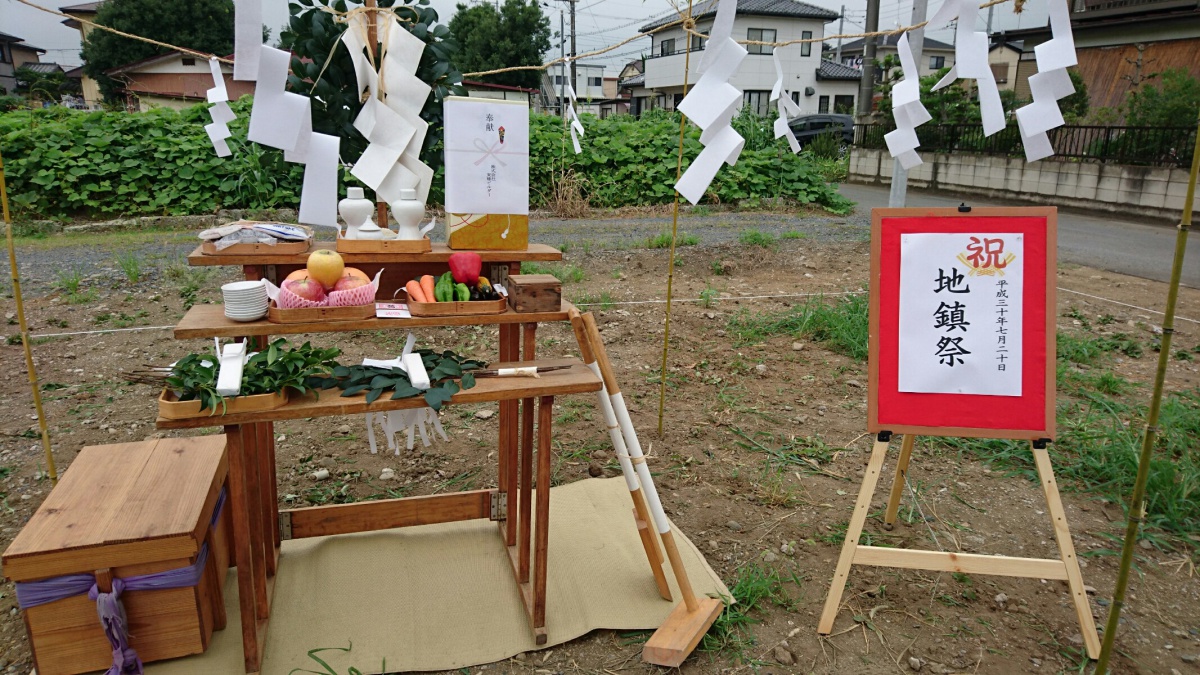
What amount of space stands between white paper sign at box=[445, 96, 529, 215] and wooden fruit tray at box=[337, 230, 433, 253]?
14cm

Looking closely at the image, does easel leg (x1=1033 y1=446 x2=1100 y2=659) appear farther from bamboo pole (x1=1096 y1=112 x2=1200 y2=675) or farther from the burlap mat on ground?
the burlap mat on ground

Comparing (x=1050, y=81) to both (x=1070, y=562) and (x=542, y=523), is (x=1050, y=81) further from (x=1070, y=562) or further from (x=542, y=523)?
(x=542, y=523)

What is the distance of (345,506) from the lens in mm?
2564

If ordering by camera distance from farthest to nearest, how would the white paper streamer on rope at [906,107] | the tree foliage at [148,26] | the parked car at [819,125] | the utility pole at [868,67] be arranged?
the tree foliage at [148,26]
the parked car at [819,125]
the utility pole at [868,67]
the white paper streamer on rope at [906,107]

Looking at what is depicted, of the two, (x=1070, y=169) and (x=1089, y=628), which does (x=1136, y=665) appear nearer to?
(x=1089, y=628)

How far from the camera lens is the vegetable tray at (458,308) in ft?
6.79

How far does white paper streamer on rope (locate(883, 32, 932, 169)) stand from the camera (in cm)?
222

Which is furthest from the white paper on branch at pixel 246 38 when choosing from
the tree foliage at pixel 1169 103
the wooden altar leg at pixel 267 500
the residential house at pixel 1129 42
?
the residential house at pixel 1129 42

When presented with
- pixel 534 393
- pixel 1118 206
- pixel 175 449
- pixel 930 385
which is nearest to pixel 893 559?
pixel 930 385

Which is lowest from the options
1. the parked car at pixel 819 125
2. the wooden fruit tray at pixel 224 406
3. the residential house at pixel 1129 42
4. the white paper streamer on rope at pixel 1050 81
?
the wooden fruit tray at pixel 224 406

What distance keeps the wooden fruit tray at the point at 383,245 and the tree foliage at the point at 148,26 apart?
2847cm

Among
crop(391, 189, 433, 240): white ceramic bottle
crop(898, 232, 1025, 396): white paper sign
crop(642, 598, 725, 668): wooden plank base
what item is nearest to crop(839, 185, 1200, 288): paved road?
crop(898, 232, 1025, 396): white paper sign

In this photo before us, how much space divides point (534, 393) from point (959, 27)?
165 cm

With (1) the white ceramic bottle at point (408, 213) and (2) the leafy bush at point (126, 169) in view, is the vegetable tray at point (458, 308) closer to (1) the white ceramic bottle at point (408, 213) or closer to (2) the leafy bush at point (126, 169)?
(1) the white ceramic bottle at point (408, 213)
